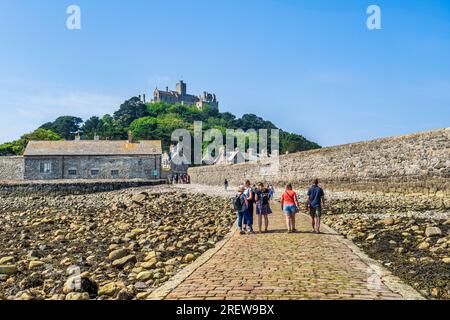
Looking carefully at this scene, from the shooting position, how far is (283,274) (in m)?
6.90

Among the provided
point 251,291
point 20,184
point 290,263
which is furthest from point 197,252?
point 20,184

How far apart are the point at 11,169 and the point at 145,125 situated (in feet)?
201

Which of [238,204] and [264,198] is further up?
[264,198]

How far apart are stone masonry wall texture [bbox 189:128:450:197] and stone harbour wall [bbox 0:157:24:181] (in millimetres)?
33691

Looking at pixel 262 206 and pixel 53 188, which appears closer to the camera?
pixel 262 206

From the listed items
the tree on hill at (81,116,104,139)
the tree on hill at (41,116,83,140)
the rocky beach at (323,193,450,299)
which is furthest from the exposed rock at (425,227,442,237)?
the tree on hill at (41,116,83,140)

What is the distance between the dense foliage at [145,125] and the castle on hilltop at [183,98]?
10.2m

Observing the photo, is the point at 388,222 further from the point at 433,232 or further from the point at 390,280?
the point at 390,280

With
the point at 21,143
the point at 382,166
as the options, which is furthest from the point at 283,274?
the point at 21,143

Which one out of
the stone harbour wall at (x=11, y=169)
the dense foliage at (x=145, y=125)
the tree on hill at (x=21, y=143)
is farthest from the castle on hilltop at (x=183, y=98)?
the stone harbour wall at (x=11, y=169)

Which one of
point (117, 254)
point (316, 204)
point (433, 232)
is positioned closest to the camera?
point (117, 254)

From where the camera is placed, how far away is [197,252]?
→ 9.91 metres

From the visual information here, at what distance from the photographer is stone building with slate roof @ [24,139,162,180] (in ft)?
171

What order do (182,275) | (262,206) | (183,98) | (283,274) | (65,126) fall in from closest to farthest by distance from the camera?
(283,274)
(182,275)
(262,206)
(65,126)
(183,98)
